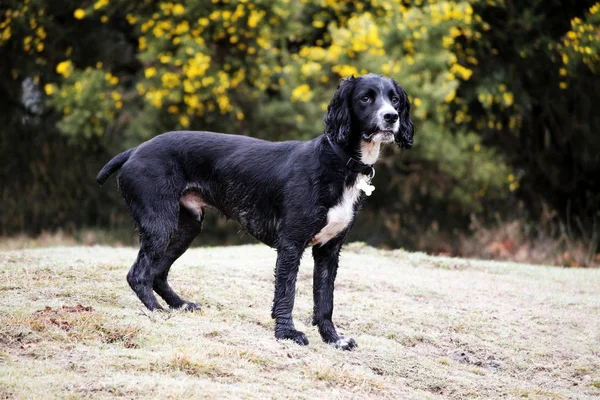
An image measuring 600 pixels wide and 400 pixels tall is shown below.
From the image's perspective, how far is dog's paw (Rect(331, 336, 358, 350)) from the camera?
657 cm

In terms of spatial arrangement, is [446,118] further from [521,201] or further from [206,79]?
[206,79]

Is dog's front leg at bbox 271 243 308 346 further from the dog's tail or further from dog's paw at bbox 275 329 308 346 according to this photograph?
the dog's tail

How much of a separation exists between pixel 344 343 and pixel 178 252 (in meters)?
1.71

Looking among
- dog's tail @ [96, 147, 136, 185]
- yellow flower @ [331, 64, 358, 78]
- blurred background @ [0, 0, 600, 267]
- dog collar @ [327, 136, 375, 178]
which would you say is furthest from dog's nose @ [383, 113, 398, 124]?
yellow flower @ [331, 64, 358, 78]

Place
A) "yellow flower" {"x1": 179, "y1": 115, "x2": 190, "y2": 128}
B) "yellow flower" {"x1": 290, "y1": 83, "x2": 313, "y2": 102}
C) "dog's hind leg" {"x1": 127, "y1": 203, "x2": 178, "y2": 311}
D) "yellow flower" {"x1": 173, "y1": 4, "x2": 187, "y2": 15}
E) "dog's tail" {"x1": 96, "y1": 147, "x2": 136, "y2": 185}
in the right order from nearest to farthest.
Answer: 1. "dog's hind leg" {"x1": 127, "y1": 203, "x2": 178, "y2": 311}
2. "dog's tail" {"x1": 96, "y1": 147, "x2": 136, "y2": 185}
3. "yellow flower" {"x1": 290, "y1": 83, "x2": 313, "y2": 102}
4. "yellow flower" {"x1": 173, "y1": 4, "x2": 187, "y2": 15}
5. "yellow flower" {"x1": 179, "y1": 115, "x2": 190, "y2": 128}

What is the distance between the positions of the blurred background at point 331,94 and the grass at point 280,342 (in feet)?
19.1

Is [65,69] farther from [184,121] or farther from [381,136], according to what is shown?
[381,136]

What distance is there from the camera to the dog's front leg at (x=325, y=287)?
262 inches

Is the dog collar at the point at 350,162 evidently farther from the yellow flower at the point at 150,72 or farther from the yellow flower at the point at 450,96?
the yellow flower at the point at 150,72

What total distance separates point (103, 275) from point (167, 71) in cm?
909

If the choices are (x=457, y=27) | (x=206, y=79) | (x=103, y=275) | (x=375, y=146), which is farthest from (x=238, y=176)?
(x=457, y=27)

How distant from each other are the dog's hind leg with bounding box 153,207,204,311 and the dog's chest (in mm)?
1355

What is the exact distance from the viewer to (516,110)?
17.5 metres

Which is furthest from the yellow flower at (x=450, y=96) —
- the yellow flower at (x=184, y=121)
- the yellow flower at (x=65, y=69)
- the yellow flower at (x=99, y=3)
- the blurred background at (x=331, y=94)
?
the yellow flower at (x=65, y=69)
